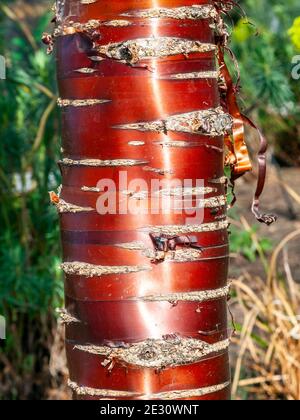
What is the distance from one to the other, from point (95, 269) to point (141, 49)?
488mm

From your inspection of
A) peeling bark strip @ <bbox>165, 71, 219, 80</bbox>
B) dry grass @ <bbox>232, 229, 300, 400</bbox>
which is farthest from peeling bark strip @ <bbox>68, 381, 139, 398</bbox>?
dry grass @ <bbox>232, 229, 300, 400</bbox>

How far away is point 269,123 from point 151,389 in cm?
585

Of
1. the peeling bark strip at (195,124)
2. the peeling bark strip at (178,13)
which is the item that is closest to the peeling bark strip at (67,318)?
the peeling bark strip at (195,124)

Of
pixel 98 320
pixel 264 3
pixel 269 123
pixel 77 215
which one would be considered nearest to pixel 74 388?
pixel 98 320

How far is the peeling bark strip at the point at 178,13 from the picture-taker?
181 cm

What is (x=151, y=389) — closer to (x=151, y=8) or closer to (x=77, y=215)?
(x=77, y=215)

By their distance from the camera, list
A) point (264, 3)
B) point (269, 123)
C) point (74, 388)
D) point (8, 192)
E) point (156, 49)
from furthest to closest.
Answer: point (264, 3), point (269, 123), point (8, 192), point (74, 388), point (156, 49)

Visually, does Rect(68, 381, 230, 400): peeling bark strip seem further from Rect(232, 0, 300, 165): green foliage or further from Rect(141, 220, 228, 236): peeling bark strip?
Rect(232, 0, 300, 165): green foliage

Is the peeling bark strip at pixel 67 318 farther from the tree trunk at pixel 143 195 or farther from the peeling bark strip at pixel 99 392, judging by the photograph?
the peeling bark strip at pixel 99 392

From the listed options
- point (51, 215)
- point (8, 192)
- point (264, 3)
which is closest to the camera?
point (51, 215)

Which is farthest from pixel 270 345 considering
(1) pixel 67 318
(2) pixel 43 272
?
(1) pixel 67 318

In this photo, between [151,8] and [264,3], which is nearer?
[151,8]

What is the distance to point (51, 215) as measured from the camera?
13.4 feet

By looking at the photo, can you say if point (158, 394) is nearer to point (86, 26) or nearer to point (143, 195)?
point (143, 195)
